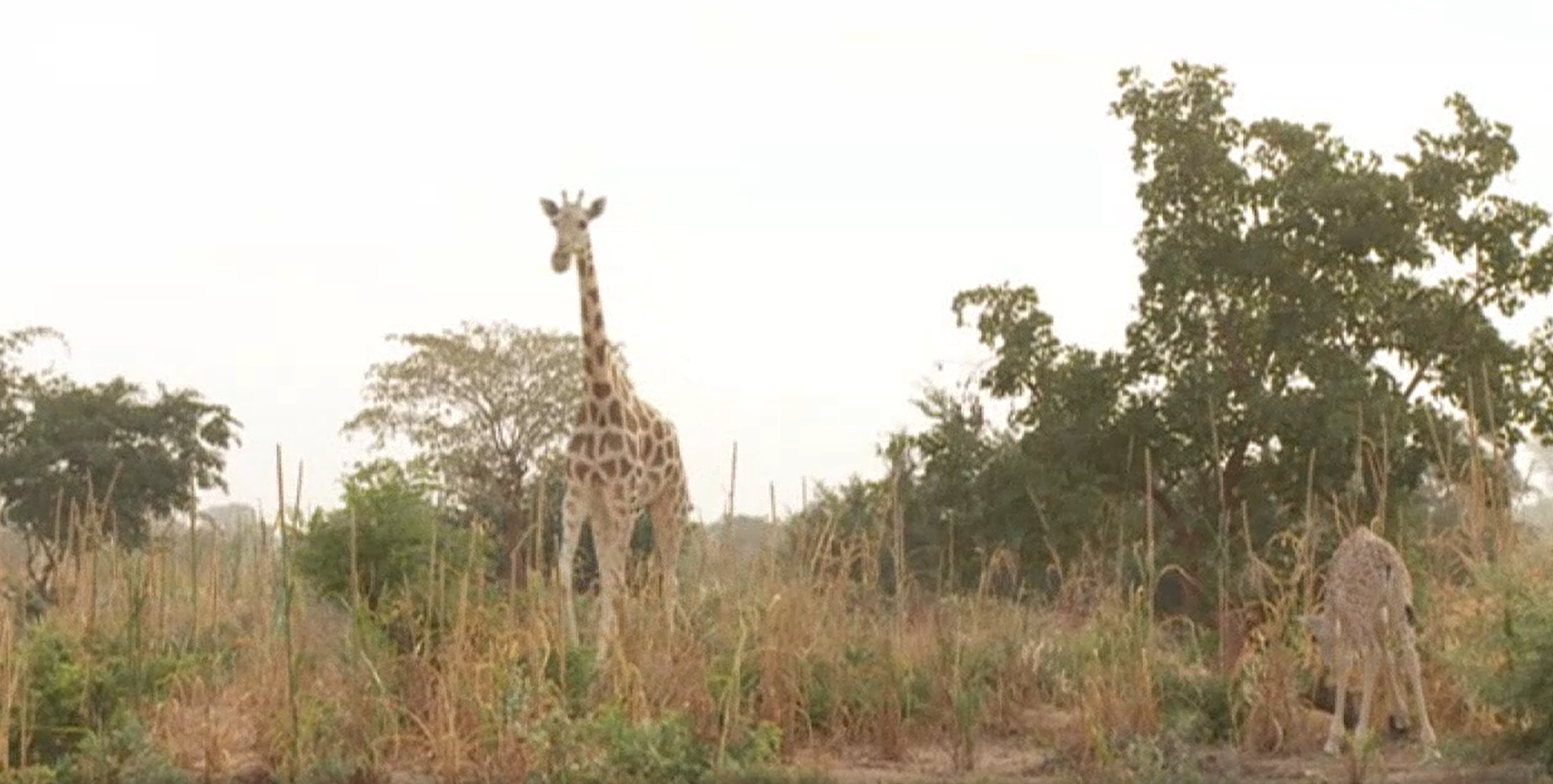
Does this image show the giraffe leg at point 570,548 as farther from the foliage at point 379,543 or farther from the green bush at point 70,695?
the green bush at point 70,695

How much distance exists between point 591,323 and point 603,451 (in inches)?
32.2

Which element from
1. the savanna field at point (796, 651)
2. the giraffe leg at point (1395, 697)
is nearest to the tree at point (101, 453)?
the savanna field at point (796, 651)

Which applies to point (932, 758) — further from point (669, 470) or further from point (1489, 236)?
point (1489, 236)

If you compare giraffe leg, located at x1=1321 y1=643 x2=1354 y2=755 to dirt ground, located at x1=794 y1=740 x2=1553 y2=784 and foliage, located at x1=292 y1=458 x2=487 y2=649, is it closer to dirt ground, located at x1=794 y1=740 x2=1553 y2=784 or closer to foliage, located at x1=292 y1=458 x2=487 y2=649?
dirt ground, located at x1=794 y1=740 x2=1553 y2=784

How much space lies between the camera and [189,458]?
1068 inches

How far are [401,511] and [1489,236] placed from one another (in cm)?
1249

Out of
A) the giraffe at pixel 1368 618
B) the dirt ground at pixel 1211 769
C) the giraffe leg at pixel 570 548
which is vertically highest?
the giraffe leg at pixel 570 548

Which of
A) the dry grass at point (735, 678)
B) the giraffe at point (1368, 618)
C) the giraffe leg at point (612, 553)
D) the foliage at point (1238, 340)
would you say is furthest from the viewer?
the foliage at point (1238, 340)

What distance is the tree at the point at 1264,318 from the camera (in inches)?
838

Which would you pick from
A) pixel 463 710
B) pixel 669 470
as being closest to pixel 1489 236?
pixel 669 470

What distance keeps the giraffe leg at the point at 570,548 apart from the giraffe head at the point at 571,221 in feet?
4.42

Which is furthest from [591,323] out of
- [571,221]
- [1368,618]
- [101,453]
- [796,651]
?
[101,453]

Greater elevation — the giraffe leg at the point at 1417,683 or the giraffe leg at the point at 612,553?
the giraffe leg at the point at 612,553

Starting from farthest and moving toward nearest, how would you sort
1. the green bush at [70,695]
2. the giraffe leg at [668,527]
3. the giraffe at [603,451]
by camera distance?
the giraffe leg at [668,527], the giraffe at [603,451], the green bush at [70,695]
